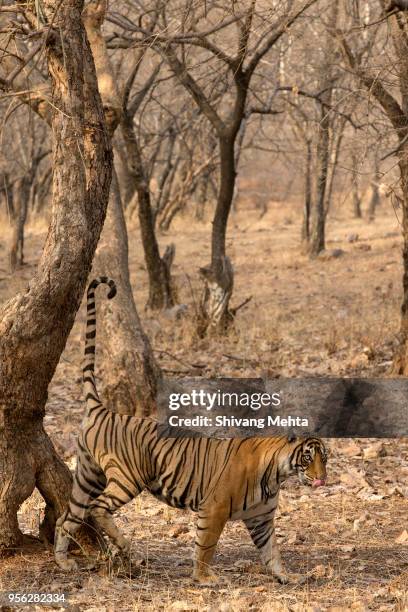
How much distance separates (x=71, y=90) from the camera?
6.36 m

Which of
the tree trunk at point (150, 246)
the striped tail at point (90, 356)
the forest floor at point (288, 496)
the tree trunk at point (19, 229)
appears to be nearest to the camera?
the forest floor at point (288, 496)

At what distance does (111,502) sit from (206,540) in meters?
0.60

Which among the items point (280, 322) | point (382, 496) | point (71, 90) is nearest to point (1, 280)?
point (280, 322)

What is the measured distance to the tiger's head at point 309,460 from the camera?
577 cm

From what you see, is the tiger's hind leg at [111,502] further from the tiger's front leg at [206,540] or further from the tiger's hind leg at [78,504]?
the tiger's front leg at [206,540]

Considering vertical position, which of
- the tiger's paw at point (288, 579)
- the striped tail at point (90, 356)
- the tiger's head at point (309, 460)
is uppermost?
the striped tail at point (90, 356)

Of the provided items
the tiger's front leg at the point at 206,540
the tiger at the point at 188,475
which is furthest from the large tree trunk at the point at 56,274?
the tiger's front leg at the point at 206,540

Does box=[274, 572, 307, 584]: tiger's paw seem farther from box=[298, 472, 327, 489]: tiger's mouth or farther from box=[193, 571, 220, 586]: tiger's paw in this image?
box=[298, 472, 327, 489]: tiger's mouth

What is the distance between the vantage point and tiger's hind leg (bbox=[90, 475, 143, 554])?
6094mm

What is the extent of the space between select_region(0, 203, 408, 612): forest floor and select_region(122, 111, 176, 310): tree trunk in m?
0.56

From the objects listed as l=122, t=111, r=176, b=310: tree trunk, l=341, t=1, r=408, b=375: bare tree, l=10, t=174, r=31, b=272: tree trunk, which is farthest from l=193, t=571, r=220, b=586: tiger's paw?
l=10, t=174, r=31, b=272: tree trunk

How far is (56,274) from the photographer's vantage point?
6.22 m

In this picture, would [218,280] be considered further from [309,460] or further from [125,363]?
[309,460]

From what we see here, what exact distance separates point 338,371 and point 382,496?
428cm
